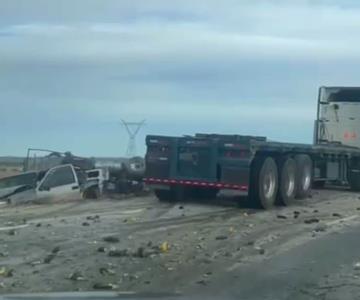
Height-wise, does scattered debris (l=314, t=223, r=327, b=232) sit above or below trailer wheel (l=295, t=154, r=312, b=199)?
below

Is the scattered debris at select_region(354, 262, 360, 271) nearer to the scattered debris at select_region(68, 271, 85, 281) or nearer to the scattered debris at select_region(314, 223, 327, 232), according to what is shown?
the scattered debris at select_region(68, 271, 85, 281)

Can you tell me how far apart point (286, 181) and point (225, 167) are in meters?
2.32

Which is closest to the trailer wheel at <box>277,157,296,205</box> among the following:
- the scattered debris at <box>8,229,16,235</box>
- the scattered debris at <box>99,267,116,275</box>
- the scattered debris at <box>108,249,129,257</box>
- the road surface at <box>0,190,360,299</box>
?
the road surface at <box>0,190,360,299</box>

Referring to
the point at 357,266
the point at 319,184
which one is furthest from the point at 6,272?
the point at 319,184

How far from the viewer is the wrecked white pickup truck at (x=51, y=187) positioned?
2831cm

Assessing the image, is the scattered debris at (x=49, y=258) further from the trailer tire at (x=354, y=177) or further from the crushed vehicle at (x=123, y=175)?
the trailer tire at (x=354, y=177)

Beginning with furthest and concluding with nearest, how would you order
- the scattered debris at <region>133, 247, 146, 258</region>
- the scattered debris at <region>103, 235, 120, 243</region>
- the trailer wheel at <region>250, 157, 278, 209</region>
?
the trailer wheel at <region>250, 157, 278, 209</region> → the scattered debris at <region>103, 235, 120, 243</region> → the scattered debris at <region>133, 247, 146, 258</region>

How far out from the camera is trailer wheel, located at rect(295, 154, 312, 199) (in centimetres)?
2750

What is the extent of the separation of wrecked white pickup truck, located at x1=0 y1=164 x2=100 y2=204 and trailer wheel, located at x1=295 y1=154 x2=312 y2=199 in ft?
20.2

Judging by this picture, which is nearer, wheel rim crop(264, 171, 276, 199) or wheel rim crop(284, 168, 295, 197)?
wheel rim crop(264, 171, 276, 199)

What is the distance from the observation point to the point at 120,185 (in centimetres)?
3127

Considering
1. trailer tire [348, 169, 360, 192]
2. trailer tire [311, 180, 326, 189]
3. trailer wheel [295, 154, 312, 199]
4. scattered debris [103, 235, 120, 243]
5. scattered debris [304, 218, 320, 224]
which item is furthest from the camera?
trailer tire [348, 169, 360, 192]

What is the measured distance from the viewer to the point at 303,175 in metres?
27.8

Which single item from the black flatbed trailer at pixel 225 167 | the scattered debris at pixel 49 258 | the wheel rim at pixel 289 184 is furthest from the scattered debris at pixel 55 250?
the wheel rim at pixel 289 184
